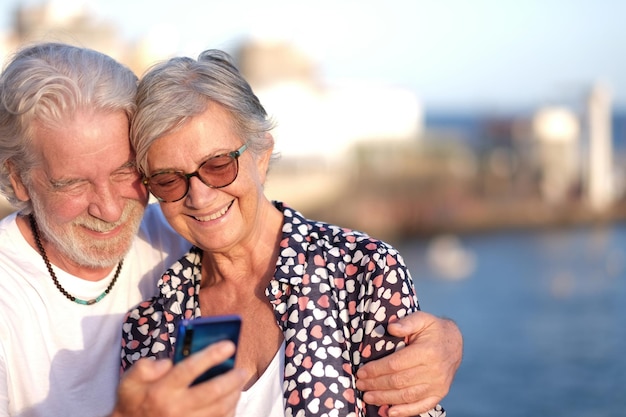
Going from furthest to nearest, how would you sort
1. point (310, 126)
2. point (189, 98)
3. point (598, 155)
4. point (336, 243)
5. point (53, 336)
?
point (598, 155)
point (310, 126)
point (53, 336)
point (336, 243)
point (189, 98)

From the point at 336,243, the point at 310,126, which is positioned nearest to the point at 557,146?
the point at 310,126

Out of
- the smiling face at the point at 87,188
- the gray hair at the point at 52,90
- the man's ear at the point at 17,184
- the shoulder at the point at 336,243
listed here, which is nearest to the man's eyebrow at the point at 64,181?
the smiling face at the point at 87,188

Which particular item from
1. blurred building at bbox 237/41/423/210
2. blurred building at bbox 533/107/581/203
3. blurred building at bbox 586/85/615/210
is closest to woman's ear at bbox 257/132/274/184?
blurred building at bbox 237/41/423/210

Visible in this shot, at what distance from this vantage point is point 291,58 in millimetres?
43156

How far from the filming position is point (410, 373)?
8.00ft

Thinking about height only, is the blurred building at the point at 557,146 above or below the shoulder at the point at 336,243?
below

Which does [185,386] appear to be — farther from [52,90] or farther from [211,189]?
[52,90]

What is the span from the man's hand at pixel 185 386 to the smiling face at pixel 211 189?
0.78 meters

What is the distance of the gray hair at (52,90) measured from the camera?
109 inches

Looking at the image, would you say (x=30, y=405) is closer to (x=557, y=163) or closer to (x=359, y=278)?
(x=359, y=278)

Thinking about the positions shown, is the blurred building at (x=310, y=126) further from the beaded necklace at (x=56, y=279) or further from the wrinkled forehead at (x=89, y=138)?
the wrinkled forehead at (x=89, y=138)

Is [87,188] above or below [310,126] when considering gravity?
above

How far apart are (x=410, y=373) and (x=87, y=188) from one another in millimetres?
1204

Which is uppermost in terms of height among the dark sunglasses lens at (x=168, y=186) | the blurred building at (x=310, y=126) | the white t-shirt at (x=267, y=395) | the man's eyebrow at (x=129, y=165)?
the man's eyebrow at (x=129, y=165)
